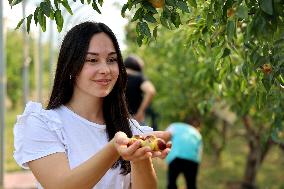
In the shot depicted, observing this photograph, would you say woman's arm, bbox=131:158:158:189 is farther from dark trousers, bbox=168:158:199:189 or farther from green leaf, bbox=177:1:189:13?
dark trousers, bbox=168:158:199:189

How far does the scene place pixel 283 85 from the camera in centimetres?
218

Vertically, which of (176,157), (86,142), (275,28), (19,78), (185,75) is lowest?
(19,78)

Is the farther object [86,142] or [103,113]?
[103,113]

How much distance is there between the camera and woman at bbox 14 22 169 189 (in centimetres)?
181

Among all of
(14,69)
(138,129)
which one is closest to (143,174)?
(138,129)

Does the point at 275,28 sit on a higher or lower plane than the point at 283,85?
higher

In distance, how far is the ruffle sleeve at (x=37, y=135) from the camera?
182 cm

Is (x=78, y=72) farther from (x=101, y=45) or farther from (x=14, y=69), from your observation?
(x=14, y=69)

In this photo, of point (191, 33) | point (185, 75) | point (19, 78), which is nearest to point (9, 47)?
point (19, 78)

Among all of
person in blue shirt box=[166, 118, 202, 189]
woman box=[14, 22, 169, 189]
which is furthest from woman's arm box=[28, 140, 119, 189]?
person in blue shirt box=[166, 118, 202, 189]

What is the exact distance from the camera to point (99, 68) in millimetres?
1916

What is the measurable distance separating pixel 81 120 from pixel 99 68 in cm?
20

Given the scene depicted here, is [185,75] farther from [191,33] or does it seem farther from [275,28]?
[275,28]

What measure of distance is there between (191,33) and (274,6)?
3.33 feet
